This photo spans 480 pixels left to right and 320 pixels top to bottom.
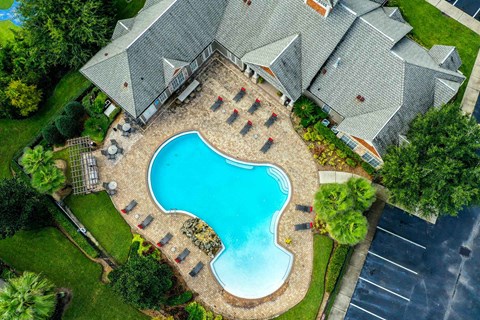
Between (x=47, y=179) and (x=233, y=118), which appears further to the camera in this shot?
(x=233, y=118)

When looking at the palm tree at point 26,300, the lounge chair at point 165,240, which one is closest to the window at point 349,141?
the lounge chair at point 165,240

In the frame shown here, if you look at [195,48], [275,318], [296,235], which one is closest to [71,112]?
[195,48]

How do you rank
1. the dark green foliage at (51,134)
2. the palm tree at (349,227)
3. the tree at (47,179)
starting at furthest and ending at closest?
the dark green foliage at (51,134)
the tree at (47,179)
the palm tree at (349,227)

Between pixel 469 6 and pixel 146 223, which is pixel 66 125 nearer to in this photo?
pixel 146 223

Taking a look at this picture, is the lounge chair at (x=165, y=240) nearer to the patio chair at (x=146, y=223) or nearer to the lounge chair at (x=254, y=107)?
the patio chair at (x=146, y=223)

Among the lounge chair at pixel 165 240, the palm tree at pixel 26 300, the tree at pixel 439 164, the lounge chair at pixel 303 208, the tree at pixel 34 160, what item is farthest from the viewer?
the lounge chair at pixel 303 208

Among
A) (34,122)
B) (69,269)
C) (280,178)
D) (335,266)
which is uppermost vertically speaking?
(280,178)

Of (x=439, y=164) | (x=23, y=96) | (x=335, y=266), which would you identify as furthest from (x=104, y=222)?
(x=439, y=164)
